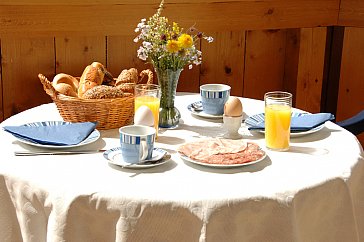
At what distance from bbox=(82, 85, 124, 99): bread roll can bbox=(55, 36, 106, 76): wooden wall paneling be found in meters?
0.87

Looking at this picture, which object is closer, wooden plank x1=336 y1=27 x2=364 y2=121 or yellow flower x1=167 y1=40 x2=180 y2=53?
yellow flower x1=167 y1=40 x2=180 y2=53

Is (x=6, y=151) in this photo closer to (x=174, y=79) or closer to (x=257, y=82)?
(x=174, y=79)

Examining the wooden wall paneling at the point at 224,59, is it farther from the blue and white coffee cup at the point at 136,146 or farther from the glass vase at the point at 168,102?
the blue and white coffee cup at the point at 136,146

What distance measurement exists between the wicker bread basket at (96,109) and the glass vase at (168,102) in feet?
0.30

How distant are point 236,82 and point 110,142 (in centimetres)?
142

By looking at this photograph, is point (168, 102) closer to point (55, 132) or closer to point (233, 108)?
point (233, 108)

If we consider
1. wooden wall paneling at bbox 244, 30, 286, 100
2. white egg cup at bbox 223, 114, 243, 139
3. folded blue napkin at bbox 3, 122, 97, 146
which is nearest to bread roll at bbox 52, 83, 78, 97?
folded blue napkin at bbox 3, 122, 97, 146

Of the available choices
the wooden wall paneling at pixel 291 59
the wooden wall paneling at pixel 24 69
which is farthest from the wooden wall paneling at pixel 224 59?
the wooden wall paneling at pixel 24 69

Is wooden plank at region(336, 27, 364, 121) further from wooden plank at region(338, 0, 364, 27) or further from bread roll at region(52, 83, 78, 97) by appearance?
bread roll at region(52, 83, 78, 97)

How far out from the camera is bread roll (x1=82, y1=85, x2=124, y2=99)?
5.91 ft

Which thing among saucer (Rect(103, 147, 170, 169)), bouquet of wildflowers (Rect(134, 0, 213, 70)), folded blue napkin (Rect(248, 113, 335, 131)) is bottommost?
saucer (Rect(103, 147, 170, 169))

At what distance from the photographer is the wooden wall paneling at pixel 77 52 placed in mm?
2633

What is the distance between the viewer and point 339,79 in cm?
309

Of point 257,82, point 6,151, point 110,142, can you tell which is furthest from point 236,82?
point 6,151
